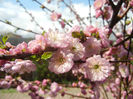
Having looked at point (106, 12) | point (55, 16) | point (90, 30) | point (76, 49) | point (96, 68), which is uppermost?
point (55, 16)

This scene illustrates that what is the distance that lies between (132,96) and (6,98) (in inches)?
228

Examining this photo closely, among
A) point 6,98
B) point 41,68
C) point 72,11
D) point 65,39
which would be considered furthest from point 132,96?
point 41,68

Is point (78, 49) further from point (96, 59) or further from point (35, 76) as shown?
point (35, 76)

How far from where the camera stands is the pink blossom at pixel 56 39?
0.62m

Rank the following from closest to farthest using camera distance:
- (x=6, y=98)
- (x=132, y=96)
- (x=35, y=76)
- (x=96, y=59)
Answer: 1. (x=96, y=59)
2. (x=132, y=96)
3. (x=6, y=98)
4. (x=35, y=76)

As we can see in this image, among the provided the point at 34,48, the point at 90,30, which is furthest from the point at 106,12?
the point at 34,48

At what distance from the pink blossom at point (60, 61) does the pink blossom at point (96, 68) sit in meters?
0.11

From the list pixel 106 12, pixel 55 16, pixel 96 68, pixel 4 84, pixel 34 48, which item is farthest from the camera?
pixel 55 16

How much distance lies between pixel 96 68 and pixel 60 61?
0.22 m

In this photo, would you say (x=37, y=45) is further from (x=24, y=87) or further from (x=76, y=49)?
(x=24, y=87)

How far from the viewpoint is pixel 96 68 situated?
2.44ft

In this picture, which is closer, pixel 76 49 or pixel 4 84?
pixel 76 49

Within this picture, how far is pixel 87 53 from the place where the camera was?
76 cm

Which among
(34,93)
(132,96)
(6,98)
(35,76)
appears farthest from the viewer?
(35,76)
